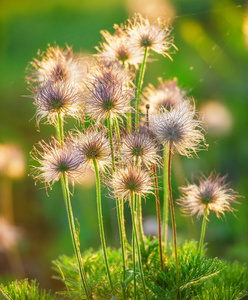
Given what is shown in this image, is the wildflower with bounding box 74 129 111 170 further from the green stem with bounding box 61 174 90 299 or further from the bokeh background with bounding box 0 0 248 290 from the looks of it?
the bokeh background with bounding box 0 0 248 290

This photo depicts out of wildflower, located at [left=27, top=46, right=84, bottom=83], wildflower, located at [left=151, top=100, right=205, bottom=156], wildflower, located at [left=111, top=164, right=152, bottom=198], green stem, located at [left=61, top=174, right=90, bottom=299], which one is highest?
wildflower, located at [left=27, top=46, right=84, bottom=83]

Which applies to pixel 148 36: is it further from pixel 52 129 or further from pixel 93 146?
pixel 52 129

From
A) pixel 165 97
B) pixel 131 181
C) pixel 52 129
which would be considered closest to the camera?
pixel 131 181

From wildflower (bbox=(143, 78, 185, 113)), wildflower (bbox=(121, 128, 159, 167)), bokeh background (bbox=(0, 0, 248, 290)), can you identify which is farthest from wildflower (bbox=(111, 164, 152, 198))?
bokeh background (bbox=(0, 0, 248, 290))

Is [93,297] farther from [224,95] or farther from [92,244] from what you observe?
[224,95]

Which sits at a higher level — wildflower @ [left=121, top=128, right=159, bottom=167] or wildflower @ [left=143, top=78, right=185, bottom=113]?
wildflower @ [left=143, top=78, right=185, bottom=113]

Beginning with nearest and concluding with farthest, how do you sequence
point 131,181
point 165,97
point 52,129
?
point 131,181
point 165,97
point 52,129

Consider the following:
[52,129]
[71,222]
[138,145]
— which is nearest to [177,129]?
[138,145]

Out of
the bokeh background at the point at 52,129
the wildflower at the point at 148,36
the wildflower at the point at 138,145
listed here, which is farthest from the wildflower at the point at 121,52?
the bokeh background at the point at 52,129
